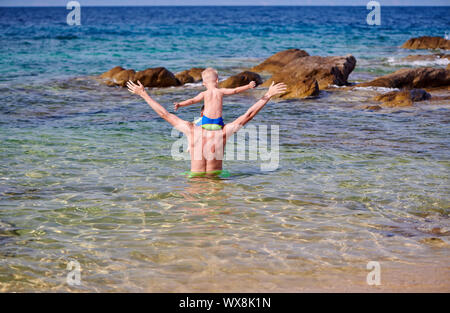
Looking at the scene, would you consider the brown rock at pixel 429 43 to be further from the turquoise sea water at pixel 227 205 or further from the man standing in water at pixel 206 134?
the man standing in water at pixel 206 134

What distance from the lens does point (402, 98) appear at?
45.8 feet

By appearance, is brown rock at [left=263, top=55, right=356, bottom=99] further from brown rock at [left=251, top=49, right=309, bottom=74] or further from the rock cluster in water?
brown rock at [left=251, top=49, right=309, bottom=74]

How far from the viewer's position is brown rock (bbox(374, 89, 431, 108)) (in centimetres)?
1381

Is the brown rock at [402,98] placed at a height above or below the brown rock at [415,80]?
below

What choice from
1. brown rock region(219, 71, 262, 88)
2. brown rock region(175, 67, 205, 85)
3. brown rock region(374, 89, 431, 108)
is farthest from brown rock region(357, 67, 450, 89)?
brown rock region(175, 67, 205, 85)

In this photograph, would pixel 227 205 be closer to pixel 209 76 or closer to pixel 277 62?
pixel 209 76

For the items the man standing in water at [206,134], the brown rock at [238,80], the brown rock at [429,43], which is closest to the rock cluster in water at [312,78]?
the brown rock at [238,80]

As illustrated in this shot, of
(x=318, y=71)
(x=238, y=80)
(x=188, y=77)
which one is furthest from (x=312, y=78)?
(x=188, y=77)

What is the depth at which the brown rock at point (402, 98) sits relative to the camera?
544 inches

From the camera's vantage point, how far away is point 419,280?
452 centimetres

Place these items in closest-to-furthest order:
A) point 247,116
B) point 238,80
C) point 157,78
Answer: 1. point 247,116
2. point 238,80
3. point 157,78

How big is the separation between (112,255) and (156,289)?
0.87 meters
